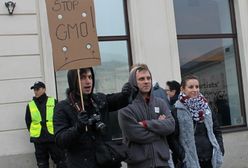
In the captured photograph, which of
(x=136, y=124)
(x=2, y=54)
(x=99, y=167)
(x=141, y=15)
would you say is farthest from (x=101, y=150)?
(x=141, y=15)

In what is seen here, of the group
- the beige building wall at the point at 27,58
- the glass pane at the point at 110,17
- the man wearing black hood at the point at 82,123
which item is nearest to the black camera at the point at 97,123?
the man wearing black hood at the point at 82,123

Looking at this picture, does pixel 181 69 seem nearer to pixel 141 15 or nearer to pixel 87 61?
pixel 141 15

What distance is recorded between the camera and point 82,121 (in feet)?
11.6

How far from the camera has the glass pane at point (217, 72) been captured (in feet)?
31.8

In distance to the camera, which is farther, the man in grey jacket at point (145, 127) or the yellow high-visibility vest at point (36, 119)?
the yellow high-visibility vest at point (36, 119)

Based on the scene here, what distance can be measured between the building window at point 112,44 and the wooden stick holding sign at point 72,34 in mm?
4747

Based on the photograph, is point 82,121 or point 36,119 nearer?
point 82,121

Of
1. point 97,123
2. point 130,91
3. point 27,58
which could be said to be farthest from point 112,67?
point 97,123

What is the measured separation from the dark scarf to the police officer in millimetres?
3223

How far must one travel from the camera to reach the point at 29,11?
26.7ft

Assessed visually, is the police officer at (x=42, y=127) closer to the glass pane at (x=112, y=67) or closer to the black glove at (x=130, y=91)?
the glass pane at (x=112, y=67)

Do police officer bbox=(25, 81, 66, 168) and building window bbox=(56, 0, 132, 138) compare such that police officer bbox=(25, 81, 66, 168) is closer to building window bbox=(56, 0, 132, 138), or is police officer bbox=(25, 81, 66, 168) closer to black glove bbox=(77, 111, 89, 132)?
building window bbox=(56, 0, 132, 138)

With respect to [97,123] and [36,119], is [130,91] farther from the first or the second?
[36,119]

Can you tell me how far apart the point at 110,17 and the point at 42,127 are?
2.65 m
